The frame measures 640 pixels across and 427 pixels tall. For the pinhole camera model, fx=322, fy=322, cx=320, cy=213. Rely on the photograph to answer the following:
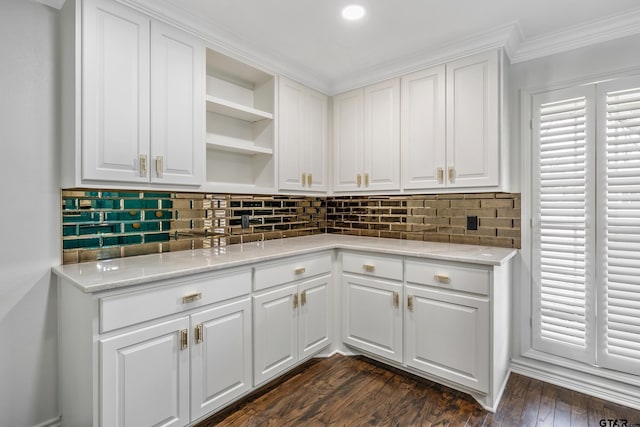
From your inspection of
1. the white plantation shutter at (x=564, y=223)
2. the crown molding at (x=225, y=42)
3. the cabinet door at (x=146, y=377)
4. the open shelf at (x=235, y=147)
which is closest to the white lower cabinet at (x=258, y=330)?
the cabinet door at (x=146, y=377)

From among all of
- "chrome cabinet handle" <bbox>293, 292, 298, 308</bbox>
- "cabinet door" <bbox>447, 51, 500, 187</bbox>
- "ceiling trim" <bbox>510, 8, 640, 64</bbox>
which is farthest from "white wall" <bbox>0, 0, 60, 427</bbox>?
"ceiling trim" <bbox>510, 8, 640, 64</bbox>

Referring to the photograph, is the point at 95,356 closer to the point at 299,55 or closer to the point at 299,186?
the point at 299,186

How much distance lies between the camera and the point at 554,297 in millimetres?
2303

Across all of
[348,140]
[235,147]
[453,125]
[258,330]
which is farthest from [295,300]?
[453,125]

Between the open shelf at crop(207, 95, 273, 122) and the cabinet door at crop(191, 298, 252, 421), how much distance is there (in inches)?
54.2

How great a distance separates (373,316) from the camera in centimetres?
246

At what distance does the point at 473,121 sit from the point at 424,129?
14.6 inches

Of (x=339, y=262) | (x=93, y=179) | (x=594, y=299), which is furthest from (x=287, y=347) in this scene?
(x=594, y=299)

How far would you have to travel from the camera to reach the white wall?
1648mm

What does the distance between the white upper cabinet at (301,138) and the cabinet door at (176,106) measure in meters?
0.75

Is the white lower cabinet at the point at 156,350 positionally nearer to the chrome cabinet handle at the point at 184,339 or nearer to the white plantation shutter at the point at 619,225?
the chrome cabinet handle at the point at 184,339

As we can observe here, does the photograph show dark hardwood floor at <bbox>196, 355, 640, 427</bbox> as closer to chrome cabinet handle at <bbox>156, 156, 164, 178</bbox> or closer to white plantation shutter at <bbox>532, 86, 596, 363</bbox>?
white plantation shutter at <bbox>532, 86, 596, 363</bbox>

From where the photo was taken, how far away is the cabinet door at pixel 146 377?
55.6 inches

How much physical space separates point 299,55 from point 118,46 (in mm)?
1299
